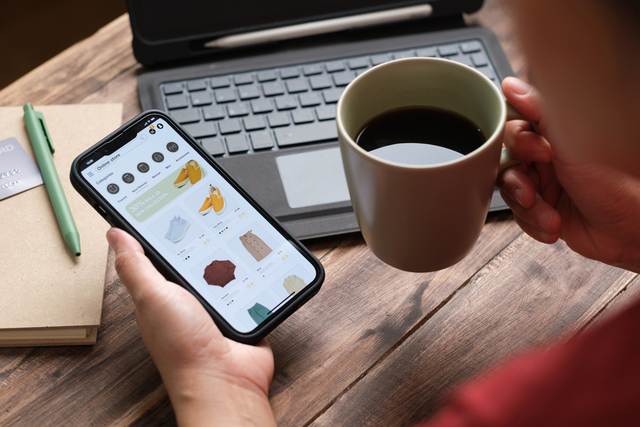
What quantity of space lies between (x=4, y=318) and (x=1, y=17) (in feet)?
4.00

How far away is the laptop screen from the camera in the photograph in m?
0.69

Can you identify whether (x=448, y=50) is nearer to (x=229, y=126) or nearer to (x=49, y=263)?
(x=229, y=126)

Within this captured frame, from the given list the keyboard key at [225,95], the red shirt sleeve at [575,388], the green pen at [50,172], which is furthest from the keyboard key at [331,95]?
the red shirt sleeve at [575,388]

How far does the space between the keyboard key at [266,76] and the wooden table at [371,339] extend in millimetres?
235

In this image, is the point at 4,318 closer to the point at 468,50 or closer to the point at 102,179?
the point at 102,179

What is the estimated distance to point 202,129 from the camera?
64 centimetres

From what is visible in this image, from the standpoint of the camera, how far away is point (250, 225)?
0.52 meters

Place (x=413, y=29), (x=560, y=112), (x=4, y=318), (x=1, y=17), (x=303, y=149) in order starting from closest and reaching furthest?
(x=560, y=112) < (x=4, y=318) < (x=303, y=149) < (x=413, y=29) < (x=1, y=17)

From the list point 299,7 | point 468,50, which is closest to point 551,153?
point 468,50

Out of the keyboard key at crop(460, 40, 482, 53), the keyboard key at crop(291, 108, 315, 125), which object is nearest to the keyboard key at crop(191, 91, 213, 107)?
the keyboard key at crop(291, 108, 315, 125)

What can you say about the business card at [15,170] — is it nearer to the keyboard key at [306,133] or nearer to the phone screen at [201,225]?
the phone screen at [201,225]

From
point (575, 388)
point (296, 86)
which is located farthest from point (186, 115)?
point (575, 388)

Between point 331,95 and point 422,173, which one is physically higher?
point 422,173

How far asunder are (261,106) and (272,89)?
31mm
